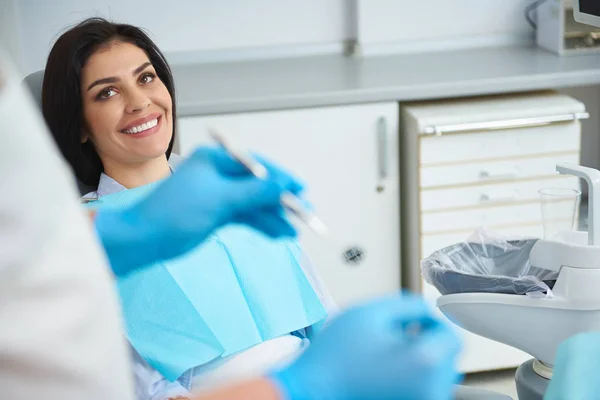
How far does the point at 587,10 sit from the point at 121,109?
45.7 inches

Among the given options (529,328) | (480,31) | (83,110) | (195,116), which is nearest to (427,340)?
(529,328)

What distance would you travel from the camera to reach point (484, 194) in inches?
114

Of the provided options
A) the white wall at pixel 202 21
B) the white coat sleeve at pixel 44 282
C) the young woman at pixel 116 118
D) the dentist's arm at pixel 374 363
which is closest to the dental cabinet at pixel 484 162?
the white wall at pixel 202 21

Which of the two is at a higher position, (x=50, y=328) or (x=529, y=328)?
(x=50, y=328)

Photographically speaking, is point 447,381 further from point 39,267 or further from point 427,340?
point 39,267

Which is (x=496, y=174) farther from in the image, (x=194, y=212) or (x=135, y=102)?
(x=194, y=212)

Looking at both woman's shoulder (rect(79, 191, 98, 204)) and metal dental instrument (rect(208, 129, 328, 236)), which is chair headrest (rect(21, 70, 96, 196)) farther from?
metal dental instrument (rect(208, 129, 328, 236))

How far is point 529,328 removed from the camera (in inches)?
61.7

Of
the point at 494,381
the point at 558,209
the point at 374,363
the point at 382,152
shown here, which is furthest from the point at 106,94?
the point at 494,381

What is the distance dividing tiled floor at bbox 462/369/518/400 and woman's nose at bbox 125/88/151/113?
1559 millimetres

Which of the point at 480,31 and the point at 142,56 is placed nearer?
the point at 142,56

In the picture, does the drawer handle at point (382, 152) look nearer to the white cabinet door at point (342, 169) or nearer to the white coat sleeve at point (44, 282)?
the white cabinet door at point (342, 169)

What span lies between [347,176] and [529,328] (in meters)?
1.47

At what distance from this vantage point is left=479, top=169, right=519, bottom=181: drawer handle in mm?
2881
